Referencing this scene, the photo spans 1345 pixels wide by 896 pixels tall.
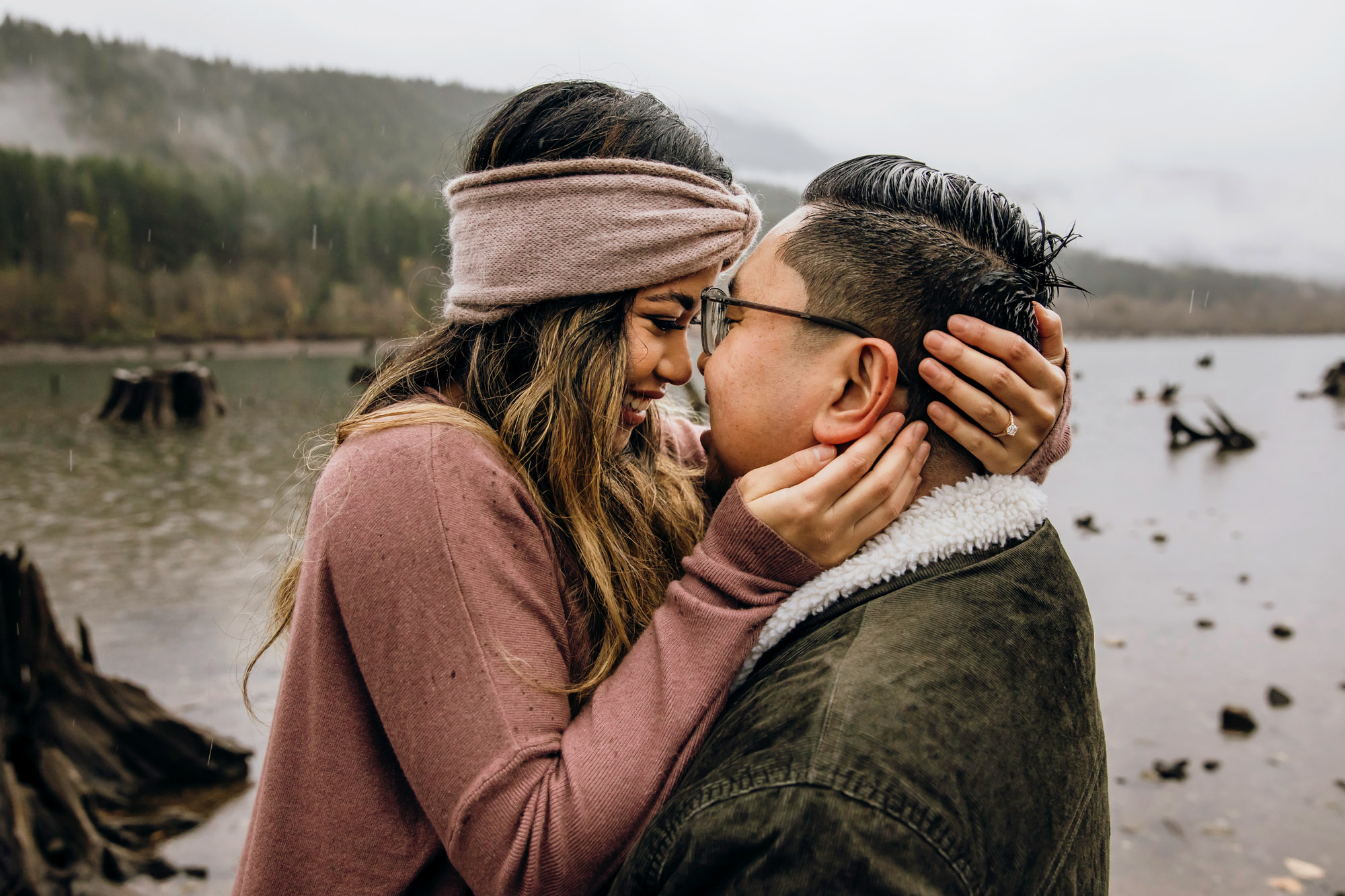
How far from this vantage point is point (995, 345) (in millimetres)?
1699

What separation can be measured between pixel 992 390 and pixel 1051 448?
25 cm

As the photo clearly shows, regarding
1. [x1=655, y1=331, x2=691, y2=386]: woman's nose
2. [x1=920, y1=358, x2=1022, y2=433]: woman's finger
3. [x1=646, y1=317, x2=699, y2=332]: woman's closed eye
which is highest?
[x1=646, y1=317, x2=699, y2=332]: woman's closed eye

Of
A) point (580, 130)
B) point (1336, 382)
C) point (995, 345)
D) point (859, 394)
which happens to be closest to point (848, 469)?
point (859, 394)

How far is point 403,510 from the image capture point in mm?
1532

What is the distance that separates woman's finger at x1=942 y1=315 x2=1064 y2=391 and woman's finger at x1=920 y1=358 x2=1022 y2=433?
3 centimetres

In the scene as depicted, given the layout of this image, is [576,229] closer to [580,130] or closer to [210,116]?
[580,130]

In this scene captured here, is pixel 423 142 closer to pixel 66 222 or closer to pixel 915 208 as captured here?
pixel 66 222

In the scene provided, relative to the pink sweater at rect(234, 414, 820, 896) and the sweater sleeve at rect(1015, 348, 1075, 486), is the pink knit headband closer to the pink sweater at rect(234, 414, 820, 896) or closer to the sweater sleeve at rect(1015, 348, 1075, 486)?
the pink sweater at rect(234, 414, 820, 896)

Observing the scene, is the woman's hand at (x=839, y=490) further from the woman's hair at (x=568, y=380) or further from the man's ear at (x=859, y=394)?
the woman's hair at (x=568, y=380)

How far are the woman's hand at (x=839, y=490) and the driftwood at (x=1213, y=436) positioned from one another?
2480 centimetres

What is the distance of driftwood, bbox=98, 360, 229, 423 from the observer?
2273 centimetres

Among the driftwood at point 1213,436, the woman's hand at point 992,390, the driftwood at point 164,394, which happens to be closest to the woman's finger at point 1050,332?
the woman's hand at point 992,390

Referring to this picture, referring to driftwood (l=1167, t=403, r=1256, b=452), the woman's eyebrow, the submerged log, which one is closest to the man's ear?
the woman's eyebrow

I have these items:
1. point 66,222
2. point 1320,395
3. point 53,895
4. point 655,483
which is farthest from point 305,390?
point 1320,395
